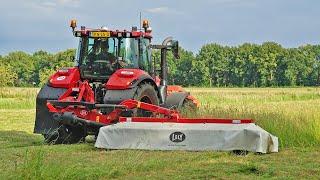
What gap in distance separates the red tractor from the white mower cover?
74 centimetres

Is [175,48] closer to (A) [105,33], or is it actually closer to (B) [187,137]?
(A) [105,33]

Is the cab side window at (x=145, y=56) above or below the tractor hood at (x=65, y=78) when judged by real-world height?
above

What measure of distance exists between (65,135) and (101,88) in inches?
45.0

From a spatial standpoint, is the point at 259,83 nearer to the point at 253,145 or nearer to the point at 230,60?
the point at 230,60

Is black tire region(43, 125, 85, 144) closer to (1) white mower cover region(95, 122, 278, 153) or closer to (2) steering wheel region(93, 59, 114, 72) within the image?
(2) steering wheel region(93, 59, 114, 72)

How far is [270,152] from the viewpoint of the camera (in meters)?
8.73

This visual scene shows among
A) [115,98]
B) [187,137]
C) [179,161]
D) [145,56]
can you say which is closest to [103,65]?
[145,56]

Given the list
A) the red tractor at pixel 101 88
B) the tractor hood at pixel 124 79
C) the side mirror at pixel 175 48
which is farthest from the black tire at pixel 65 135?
the side mirror at pixel 175 48

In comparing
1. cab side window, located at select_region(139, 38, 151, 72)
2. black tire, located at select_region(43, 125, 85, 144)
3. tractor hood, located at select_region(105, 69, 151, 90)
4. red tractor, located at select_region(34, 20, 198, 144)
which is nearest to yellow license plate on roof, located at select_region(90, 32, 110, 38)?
red tractor, located at select_region(34, 20, 198, 144)

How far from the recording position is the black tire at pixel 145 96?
1045 cm

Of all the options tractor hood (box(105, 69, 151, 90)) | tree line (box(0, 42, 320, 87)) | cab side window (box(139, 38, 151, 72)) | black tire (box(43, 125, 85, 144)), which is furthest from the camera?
tree line (box(0, 42, 320, 87))

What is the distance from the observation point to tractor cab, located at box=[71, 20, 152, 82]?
11.3 m

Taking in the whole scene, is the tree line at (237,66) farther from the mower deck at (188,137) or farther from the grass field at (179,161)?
the mower deck at (188,137)

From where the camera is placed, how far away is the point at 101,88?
11000 mm
